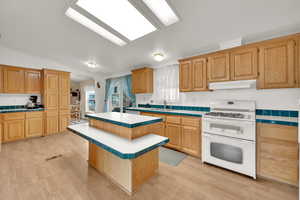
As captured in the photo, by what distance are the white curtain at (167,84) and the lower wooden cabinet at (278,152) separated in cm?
201

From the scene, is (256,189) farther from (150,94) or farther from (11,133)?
(11,133)

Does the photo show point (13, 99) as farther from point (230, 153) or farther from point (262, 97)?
point (262, 97)

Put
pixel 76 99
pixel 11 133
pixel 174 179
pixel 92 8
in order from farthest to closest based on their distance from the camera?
pixel 76 99
pixel 11 133
pixel 92 8
pixel 174 179

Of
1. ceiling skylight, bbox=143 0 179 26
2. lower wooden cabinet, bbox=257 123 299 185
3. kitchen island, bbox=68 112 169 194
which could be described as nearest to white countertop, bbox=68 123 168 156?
kitchen island, bbox=68 112 169 194

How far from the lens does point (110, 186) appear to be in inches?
70.1

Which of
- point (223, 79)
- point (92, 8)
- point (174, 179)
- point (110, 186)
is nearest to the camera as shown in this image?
point (110, 186)

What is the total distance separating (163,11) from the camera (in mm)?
1968

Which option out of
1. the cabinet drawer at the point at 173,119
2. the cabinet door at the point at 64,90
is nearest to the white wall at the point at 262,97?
the cabinet drawer at the point at 173,119

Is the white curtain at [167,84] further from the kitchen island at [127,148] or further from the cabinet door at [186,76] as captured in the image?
the kitchen island at [127,148]

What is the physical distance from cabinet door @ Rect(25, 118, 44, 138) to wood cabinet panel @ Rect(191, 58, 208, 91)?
15.5 ft

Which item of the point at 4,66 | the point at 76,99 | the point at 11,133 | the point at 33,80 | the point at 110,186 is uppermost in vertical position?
the point at 4,66

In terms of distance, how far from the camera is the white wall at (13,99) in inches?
147

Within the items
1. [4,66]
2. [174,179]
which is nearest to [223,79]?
[174,179]

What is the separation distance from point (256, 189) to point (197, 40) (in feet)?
8.64
